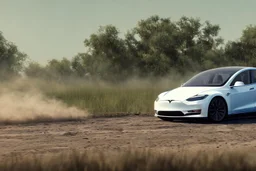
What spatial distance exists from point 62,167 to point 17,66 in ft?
227

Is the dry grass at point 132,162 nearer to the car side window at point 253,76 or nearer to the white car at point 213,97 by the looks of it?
the white car at point 213,97

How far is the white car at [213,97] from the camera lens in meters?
16.2

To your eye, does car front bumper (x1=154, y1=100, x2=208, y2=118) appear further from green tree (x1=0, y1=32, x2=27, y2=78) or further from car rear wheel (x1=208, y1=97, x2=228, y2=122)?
green tree (x1=0, y1=32, x2=27, y2=78)

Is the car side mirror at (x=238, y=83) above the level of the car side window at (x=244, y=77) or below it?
below

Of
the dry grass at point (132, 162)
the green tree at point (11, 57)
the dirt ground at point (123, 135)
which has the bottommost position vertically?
the dry grass at point (132, 162)

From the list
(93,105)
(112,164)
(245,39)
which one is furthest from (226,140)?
(245,39)

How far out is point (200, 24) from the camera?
81875 mm

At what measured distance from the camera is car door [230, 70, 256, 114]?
16.9 metres

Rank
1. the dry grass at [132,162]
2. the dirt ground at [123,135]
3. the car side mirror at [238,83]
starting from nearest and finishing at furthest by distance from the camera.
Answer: the dry grass at [132,162]
the dirt ground at [123,135]
the car side mirror at [238,83]

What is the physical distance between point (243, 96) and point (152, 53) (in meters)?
58.4

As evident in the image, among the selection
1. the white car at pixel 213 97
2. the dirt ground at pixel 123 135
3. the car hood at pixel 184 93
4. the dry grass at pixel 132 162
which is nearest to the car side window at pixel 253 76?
the white car at pixel 213 97

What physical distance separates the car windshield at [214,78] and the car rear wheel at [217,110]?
0.71 m

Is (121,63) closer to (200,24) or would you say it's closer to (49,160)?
(200,24)

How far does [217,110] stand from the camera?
16469 millimetres
